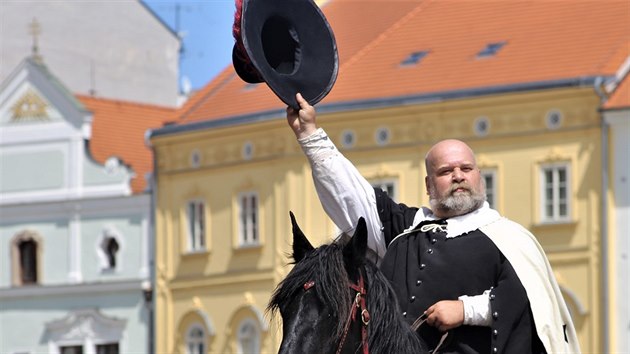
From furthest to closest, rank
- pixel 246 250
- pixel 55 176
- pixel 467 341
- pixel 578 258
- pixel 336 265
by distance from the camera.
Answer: pixel 55 176 < pixel 246 250 < pixel 578 258 < pixel 467 341 < pixel 336 265

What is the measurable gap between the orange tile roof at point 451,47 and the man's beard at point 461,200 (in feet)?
114

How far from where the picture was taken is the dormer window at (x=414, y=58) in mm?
46625

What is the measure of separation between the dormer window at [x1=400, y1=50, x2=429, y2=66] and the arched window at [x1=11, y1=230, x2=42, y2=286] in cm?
1046

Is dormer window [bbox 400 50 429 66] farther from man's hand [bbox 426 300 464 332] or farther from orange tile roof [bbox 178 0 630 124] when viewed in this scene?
man's hand [bbox 426 300 464 332]

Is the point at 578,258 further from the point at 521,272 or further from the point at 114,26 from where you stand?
the point at 521,272

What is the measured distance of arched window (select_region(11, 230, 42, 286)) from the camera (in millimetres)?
52406

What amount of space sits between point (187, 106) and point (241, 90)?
1.99 meters

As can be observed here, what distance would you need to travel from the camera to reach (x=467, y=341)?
Result: 25.9 feet

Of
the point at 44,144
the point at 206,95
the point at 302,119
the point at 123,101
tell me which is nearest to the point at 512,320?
the point at 302,119

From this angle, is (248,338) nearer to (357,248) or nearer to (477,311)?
(477,311)

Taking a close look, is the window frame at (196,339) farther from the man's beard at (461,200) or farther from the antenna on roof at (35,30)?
the man's beard at (461,200)

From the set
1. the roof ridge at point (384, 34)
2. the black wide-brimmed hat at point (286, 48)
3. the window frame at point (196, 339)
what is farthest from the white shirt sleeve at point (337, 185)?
the window frame at point (196, 339)

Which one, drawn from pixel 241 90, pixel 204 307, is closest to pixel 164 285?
pixel 204 307

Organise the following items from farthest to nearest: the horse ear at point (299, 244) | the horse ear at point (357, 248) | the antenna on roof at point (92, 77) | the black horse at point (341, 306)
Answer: the antenna on roof at point (92, 77), the horse ear at point (299, 244), the horse ear at point (357, 248), the black horse at point (341, 306)
